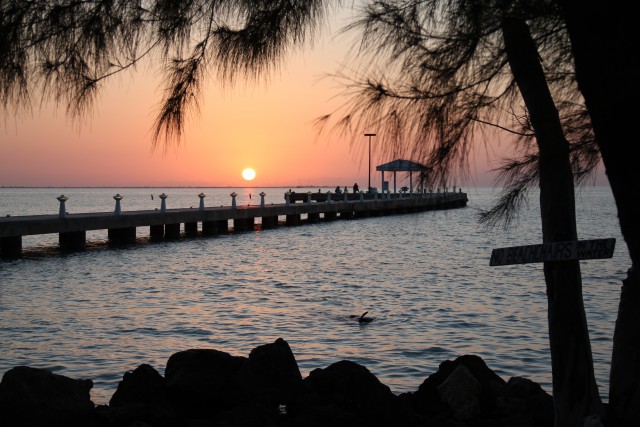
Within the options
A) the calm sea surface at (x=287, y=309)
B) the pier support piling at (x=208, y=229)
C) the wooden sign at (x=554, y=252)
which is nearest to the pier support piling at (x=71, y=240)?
the calm sea surface at (x=287, y=309)

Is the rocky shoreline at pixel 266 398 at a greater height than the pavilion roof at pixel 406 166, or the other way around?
the pavilion roof at pixel 406 166

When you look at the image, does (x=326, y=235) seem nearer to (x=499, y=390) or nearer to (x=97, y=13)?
(x=499, y=390)

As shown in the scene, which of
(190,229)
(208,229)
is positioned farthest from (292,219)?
(190,229)

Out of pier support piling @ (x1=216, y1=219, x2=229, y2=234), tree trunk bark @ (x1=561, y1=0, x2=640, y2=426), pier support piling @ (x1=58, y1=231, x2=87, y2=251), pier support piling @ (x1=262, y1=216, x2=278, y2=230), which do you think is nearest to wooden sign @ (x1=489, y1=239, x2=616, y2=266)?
tree trunk bark @ (x1=561, y1=0, x2=640, y2=426)

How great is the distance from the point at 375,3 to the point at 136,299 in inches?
556

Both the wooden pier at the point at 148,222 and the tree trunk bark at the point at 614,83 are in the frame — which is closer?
the tree trunk bark at the point at 614,83

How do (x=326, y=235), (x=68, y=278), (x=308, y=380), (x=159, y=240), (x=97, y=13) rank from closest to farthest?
1. (x=97, y=13)
2. (x=308, y=380)
3. (x=68, y=278)
4. (x=159, y=240)
5. (x=326, y=235)

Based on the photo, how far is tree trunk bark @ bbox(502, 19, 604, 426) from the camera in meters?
4.53

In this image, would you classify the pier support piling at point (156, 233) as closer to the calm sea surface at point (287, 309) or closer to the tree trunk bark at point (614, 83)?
the calm sea surface at point (287, 309)

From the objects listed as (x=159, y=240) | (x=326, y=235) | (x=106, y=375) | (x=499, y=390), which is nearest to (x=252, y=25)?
(x=499, y=390)

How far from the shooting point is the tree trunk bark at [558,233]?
4.53 meters

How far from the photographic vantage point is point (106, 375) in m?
9.70

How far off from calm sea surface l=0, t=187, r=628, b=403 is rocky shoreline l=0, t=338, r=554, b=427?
1652mm

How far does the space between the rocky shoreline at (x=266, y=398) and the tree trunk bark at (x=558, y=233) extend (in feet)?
3.71
